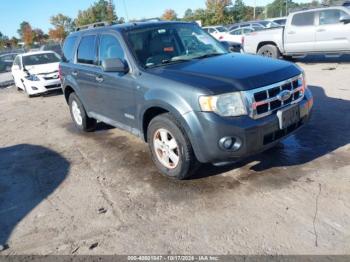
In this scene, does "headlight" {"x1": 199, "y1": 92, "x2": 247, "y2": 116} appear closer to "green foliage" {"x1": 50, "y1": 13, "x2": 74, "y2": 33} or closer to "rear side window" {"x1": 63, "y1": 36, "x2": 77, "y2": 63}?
"rear side window" {"x1": 63, "y1": 36, "x2": 77, "y2": 63}

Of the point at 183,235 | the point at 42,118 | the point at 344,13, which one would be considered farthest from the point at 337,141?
the point at 344,13

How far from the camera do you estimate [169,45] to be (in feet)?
16.3

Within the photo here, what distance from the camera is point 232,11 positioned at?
5659 centimetres

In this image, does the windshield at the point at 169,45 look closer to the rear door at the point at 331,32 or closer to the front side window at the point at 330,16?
the rear door at the point at 331,32

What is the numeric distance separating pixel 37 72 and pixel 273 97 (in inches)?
414

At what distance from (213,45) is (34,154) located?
11.3 feet

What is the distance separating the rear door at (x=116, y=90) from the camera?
4.83 m

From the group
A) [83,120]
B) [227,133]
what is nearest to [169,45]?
[227,133]

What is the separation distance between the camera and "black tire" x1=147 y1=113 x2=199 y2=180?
406cm

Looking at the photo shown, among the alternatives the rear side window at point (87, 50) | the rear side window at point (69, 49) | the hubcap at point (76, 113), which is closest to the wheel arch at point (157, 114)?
the rear side window at point (87, 50)

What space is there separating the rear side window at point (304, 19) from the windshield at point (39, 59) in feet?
28.0

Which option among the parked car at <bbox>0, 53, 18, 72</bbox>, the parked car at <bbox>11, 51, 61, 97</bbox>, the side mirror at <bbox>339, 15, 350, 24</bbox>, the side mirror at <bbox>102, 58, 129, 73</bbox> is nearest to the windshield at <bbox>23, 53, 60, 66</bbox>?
the parked car at <bbox>11, 51, 61, 97</bbox>

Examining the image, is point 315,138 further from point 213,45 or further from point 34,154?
point 34,154

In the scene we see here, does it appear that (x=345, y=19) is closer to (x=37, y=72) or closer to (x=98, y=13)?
(x=37, y=72)
